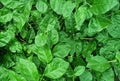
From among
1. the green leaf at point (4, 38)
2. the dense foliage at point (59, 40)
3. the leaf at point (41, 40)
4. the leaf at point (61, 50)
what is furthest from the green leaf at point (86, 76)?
the green leaf at point (4, 38)

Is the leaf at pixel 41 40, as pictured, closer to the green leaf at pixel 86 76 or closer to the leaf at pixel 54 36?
the leaf at pixel 54 36

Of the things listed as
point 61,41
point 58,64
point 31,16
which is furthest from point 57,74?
point 31,16

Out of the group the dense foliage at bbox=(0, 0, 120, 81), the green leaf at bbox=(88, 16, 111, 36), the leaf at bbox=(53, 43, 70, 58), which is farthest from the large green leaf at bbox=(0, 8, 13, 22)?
the green leaf at bbox=(88, 16, 111, 36)

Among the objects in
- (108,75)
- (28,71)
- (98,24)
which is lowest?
(108,75)

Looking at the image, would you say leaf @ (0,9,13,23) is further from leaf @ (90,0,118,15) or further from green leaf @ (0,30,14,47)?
leaf @ (90,0,118,15)

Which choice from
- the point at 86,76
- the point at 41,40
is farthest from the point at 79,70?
the point at 41,40

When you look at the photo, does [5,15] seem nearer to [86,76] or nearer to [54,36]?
[54,36]

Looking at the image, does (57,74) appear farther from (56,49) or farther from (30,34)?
(30,34)
